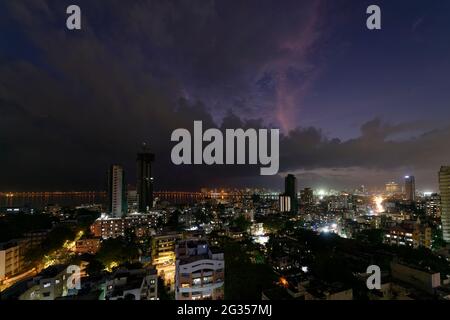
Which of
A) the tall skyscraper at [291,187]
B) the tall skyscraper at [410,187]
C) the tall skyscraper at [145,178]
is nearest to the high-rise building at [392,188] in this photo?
the tall skyscraper at [410,187]

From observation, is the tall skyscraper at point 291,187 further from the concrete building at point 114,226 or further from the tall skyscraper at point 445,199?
the concrete building at point 114,226

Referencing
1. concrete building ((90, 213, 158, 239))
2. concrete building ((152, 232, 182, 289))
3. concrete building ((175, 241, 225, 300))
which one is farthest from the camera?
concrete building ((90, 213, 158, 239))

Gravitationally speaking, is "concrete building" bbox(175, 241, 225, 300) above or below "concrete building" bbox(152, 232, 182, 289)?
above

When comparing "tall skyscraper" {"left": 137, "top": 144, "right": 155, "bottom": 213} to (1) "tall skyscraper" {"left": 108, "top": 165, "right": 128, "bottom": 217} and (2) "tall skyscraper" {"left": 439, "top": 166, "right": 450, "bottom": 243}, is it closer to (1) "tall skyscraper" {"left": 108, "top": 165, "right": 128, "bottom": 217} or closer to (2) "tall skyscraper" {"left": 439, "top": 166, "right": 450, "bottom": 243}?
(1) "tall skyscraper" {"left": 108, "top": 165, "right": 128, "bottom": 217}

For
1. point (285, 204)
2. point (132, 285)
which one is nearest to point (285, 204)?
point (285, 204)

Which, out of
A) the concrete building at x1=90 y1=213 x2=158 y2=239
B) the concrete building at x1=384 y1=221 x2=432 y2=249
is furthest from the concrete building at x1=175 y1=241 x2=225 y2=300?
the concrete building at x1=384 y1=221 x2=432 y2=249

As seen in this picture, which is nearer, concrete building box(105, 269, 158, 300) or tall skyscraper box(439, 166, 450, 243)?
concrete building box(105, 269, 158, 300)

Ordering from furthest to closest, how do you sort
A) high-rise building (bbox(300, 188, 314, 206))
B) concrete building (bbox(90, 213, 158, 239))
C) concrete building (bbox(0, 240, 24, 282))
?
1. high-rise building (bbox(300, 188, 314, 206))
2. concrete building (bbox(90, 213, 158, 239))
3. concrete building (bbox(0, 240, 24, 282))
